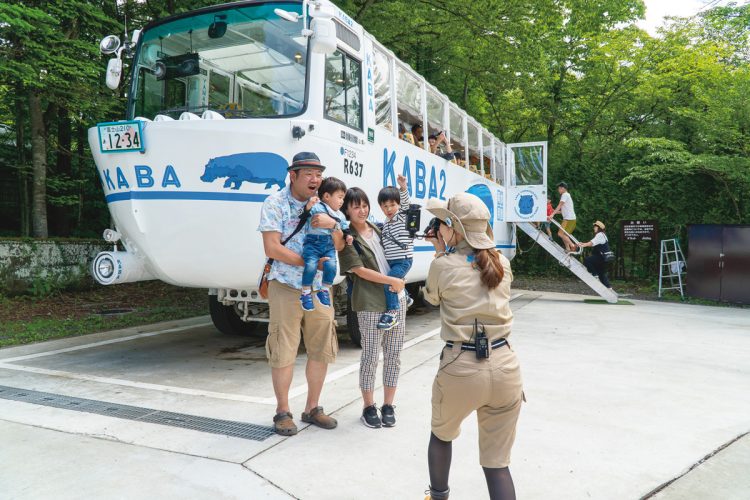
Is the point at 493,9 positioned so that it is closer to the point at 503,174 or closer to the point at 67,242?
the point at 503,174

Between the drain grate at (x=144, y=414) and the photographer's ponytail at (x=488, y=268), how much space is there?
7.04ft

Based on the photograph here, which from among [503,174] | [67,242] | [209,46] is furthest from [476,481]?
[503,174]

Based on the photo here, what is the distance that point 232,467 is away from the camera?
10.7 ft

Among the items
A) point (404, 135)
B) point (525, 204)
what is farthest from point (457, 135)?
point (525, 204)

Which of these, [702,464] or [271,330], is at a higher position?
[271,330]

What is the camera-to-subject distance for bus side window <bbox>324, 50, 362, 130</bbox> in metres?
5.54

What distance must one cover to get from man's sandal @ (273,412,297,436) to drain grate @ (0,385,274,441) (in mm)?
72

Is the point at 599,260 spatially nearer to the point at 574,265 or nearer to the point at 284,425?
the point at 574,265

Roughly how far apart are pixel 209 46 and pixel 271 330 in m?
3.42

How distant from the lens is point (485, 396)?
2.38 metres

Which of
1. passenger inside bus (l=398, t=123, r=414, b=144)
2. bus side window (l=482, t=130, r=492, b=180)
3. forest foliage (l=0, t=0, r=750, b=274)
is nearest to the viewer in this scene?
passenger inside bus (l=398, t=123, r=414, b=144)

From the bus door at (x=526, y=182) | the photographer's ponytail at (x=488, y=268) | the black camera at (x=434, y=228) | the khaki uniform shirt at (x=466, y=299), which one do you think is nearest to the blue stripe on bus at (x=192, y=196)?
the black camera at (x=434, y=228)

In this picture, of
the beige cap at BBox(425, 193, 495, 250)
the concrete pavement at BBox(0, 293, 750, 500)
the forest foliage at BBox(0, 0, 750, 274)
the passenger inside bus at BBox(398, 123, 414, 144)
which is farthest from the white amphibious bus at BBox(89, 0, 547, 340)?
the forest foliage at BBox(0, 0, 750, 274)

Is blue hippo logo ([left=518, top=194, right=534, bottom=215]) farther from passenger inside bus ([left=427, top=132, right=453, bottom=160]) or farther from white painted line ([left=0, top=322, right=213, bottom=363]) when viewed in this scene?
white painted line ([left=0, top=322, right=213, bottom=363])
